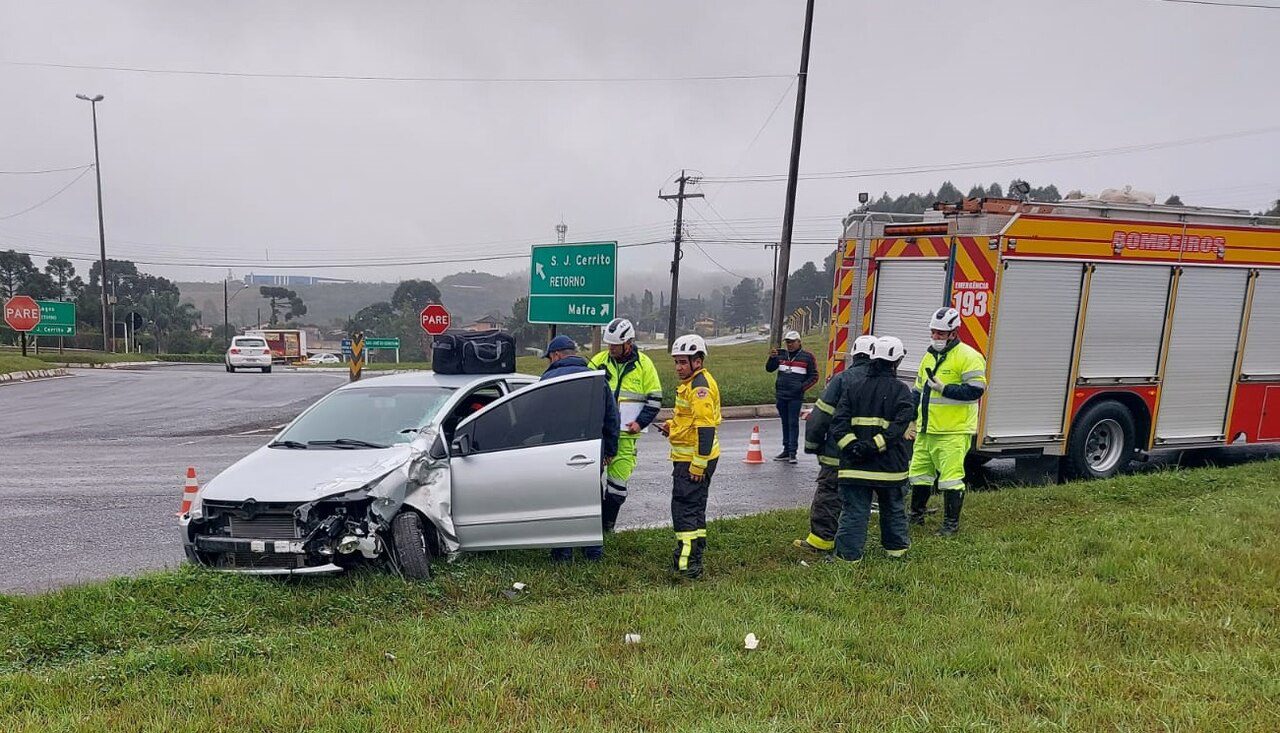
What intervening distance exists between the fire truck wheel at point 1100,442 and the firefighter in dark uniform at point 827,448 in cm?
389

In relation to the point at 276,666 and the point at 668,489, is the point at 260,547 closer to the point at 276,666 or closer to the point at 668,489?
the point at 276,666

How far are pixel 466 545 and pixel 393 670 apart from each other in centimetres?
180

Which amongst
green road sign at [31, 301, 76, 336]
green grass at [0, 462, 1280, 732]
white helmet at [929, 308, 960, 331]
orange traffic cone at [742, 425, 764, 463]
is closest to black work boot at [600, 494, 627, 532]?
green grass at [0, 462, 1280, 732]

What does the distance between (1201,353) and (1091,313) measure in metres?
1.86

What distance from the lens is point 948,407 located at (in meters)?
6.70

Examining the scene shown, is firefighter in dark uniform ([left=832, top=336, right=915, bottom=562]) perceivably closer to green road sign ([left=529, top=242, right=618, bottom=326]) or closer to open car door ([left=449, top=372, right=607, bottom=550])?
open car door ([left=449, top=372, right=607, bottom=550])

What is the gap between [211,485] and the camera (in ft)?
17.3

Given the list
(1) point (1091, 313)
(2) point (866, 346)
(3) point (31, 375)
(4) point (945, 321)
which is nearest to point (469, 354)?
(2) point (866, 346)

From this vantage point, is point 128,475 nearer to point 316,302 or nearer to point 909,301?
point 909,301

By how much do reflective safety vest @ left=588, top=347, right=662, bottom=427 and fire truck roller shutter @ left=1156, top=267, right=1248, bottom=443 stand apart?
20.6 ft

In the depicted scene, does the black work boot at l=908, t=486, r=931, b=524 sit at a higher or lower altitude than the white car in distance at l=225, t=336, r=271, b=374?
higher

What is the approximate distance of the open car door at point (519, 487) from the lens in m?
5.69

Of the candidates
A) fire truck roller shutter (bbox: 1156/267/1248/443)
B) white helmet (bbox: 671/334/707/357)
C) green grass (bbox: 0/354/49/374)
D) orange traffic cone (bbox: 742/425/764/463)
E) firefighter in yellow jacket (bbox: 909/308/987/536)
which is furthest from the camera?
green grass (bbox: 0/354/49/374)

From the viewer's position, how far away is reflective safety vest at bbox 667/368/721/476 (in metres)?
5.68
